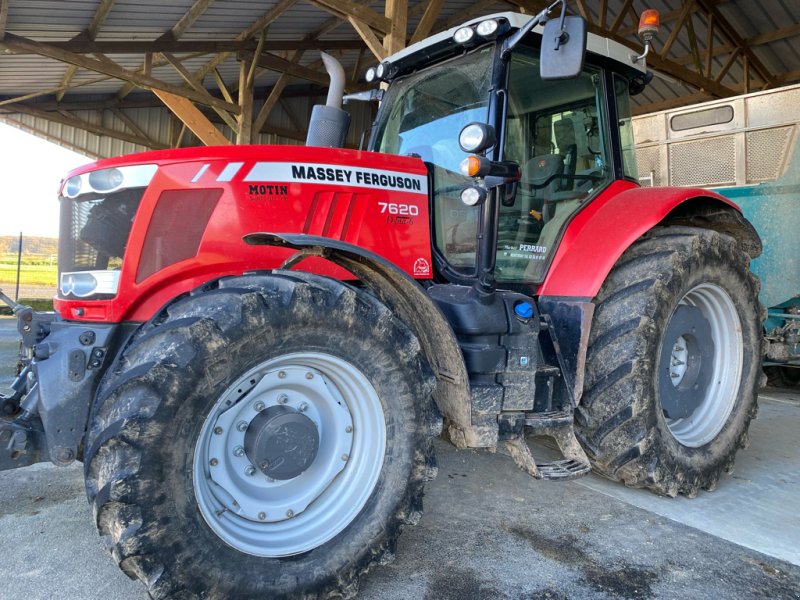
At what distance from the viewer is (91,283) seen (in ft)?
7.52

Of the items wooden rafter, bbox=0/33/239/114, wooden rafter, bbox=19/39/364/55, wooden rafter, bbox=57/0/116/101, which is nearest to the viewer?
wooden rafter, bbox=0/33/239/114

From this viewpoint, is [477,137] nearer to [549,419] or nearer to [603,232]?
[603,232]

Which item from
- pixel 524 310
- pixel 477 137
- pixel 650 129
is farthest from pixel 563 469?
pixel 650 129

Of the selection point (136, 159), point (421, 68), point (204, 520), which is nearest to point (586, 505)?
point (204, 520)

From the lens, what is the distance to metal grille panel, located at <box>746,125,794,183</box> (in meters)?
4.69

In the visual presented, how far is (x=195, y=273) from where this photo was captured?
2.28 metres

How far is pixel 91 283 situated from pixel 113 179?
0.42 metres

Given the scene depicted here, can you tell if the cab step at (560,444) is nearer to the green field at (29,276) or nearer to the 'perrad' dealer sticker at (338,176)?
the 'perrad' dealer sticker at (338,176)

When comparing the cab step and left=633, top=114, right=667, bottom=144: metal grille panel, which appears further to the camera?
left=633, top=114, right=667, bottom=144: metal grille panel

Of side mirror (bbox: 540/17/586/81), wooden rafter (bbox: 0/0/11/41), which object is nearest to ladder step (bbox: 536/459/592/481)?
side mirror (bbox: 540/17/586/81)

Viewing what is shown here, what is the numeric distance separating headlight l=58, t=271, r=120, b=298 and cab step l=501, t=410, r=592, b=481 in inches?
69.4

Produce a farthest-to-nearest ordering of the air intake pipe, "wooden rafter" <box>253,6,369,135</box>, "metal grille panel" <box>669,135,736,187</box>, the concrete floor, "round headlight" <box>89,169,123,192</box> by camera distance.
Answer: "wooden rafter" <box>253,6,369,135</box> < "metal grille panel" <box>669,135,736,187</box> < the air intake pipe < "round headlight" <box>89,169,123,192</box> < the concrete floor

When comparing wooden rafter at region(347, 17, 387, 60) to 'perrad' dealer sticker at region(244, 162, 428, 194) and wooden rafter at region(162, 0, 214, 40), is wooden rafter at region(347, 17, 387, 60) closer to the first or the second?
wooden rafter at region(162, 0, 214, 40)

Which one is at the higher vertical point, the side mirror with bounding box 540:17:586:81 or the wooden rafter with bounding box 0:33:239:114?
the wooden rafter with bounding box 0:33:239:114
